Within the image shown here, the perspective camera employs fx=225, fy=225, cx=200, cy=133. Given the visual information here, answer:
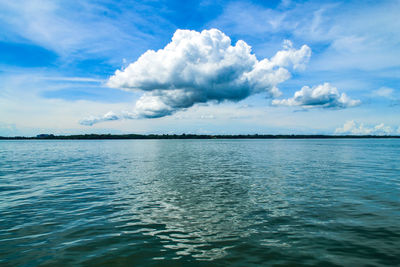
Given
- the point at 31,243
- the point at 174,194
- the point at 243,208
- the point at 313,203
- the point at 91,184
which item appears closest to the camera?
the point at 31,243

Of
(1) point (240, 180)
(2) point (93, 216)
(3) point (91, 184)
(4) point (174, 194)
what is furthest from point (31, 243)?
(1) point (240, 180)

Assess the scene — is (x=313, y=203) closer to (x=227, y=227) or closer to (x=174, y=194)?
(x=227, y=227)

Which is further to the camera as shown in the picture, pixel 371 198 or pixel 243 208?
pixel 371 198

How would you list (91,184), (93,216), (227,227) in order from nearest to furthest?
1. (227,227)
2. (93,216)
3. (91,184)

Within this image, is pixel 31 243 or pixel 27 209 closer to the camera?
pixel 31 243

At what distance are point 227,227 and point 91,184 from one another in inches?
717

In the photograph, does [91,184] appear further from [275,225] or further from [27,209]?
[275,225]

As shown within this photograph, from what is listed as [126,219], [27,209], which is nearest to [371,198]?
[126,219]

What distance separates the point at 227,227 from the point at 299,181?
16.3 meters

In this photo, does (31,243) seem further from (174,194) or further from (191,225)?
(174,194)

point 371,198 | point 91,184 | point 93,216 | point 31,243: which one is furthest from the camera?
point 91,184

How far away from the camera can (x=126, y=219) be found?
44.9 ft

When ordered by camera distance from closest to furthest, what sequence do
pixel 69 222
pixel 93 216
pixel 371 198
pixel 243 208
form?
1. pixel 69 222
2. pixel 93 216
3. pixel 243 208
4. pixel 371 198

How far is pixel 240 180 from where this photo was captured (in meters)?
26.0
